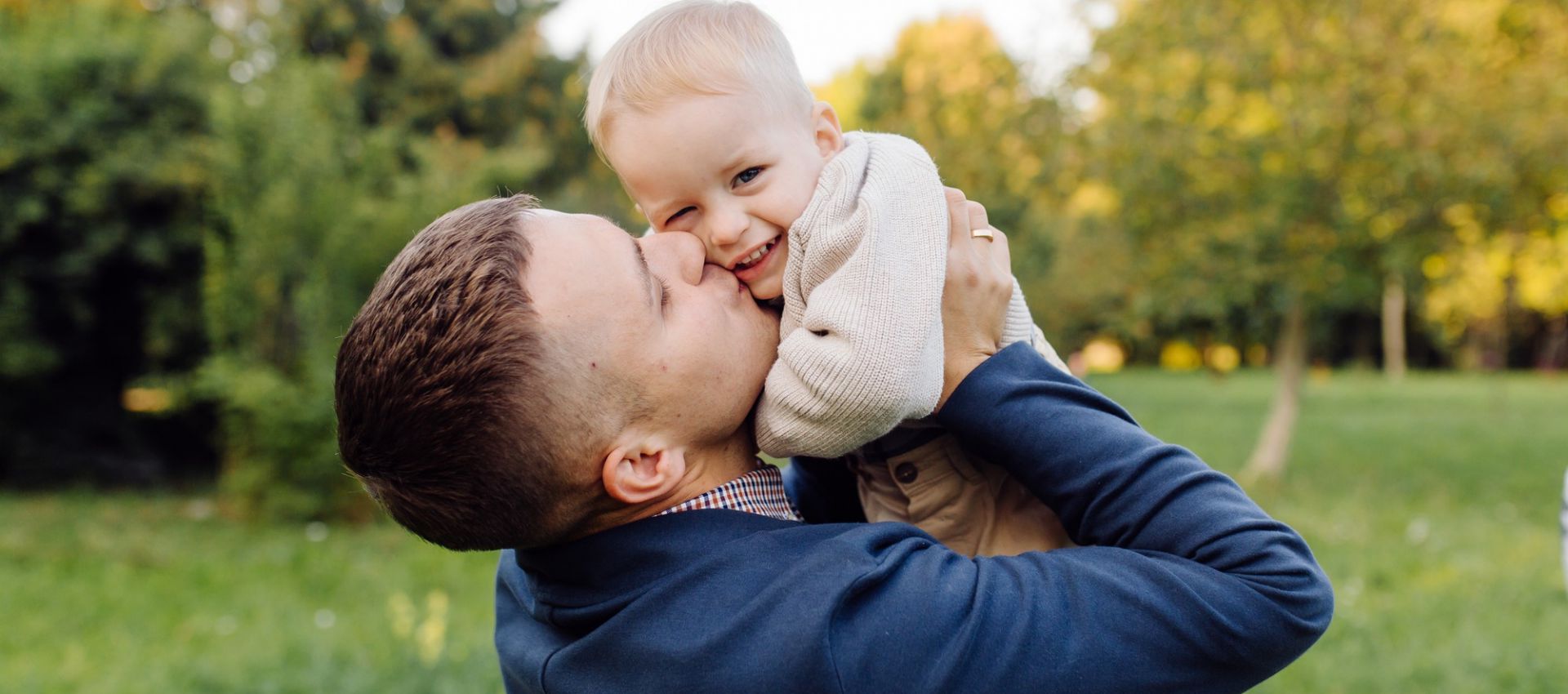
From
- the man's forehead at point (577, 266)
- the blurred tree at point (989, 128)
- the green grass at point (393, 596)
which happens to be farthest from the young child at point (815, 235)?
the blurred tree at point (989, 128)

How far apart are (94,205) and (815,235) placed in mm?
9839

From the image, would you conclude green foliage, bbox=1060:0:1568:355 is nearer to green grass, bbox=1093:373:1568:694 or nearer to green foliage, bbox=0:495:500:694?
green grass, bbox=1093:373:1568:694

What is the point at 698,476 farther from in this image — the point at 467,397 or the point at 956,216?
the point at 956,216

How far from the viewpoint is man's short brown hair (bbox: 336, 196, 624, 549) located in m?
1.41

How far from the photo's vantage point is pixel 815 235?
1.65 meters

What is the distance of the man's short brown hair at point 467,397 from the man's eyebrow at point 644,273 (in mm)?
148

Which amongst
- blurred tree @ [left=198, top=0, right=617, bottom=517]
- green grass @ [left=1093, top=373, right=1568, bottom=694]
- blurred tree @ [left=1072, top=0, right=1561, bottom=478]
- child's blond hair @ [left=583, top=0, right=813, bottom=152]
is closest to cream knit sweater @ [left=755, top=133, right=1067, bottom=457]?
child's blond hair @ [left=583, top=0, right=813, bottom=152]

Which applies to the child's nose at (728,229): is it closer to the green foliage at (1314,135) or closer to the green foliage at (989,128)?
the green foliage at (989,128)

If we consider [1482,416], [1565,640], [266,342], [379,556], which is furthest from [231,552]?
[1482,416]

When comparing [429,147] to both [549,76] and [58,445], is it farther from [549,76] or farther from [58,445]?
[58,445]

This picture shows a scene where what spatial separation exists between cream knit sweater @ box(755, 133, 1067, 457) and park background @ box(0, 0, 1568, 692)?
3.79 m

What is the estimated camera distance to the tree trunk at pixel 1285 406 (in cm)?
1143

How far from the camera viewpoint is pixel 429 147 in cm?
1116

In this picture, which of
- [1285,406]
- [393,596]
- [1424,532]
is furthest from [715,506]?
[1285,406]
